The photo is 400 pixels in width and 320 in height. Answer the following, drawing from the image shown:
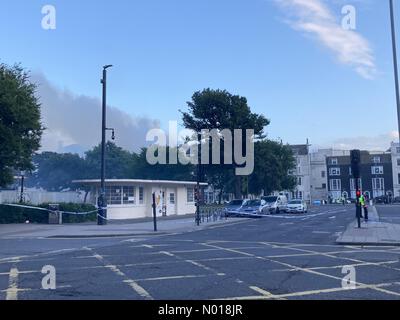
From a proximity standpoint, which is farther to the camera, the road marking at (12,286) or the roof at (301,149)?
the roof at (301,149)

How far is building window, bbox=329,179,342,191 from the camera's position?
125 m

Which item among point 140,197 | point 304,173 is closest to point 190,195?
point 140,197

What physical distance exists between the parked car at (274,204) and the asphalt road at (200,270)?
1207 inches

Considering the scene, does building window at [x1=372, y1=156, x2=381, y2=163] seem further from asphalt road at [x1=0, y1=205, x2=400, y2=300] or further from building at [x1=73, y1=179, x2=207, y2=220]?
asphalt road at [x1=0, y1=205, x2=400, y2=300]

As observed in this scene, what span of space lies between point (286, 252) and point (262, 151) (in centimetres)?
5193

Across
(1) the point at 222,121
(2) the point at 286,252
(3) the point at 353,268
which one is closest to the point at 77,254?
(2) the point at 286,252

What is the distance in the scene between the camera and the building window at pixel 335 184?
410 ft

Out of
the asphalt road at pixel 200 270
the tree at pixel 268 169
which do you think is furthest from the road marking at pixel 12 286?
the tree at pixel 268 169

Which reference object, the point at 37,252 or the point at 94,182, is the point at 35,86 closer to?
the point at 94,182

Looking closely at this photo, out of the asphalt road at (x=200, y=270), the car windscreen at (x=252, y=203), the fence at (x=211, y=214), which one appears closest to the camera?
the asphalt road at (x=200, y=270)

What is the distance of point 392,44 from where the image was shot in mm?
22797

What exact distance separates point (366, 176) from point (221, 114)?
73.2 metres

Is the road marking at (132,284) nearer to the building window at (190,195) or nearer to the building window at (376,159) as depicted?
the building window at (190,195)

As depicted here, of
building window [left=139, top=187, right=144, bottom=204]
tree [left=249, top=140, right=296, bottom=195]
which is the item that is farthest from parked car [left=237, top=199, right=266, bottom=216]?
tree [left=249, top=140, right=296, bottom=195]
